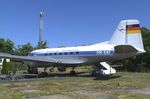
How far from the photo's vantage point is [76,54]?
3675cm

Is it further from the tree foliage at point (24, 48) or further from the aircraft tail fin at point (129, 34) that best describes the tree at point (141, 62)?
the tree foliage at point (24, 48)

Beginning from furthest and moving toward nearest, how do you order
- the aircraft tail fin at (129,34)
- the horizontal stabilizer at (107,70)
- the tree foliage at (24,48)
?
1. the tree foliage at (24,48)
2. the aircraft tail fin at (129,34)
3. the horizontal stabilizer at (107,70)

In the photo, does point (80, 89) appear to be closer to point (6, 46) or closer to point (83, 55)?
point (83, 55)

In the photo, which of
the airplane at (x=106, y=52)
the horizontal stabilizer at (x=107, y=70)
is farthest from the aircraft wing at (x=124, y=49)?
the horizontal stabilizer at (x=107, y=70)

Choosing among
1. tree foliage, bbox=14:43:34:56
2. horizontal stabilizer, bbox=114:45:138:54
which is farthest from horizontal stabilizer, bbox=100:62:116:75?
tree foliage, bbox=14:43:34:56

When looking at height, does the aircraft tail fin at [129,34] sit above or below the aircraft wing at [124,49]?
above

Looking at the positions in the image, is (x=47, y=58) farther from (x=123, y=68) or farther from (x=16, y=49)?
(x=16, y=49)

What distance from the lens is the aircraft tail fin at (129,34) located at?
Answer: 112 feet

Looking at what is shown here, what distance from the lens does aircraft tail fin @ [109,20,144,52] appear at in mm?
34219

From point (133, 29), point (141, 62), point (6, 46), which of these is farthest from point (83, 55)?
point (6, 46)

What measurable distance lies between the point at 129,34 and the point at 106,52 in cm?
308

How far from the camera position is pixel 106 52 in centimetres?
3409

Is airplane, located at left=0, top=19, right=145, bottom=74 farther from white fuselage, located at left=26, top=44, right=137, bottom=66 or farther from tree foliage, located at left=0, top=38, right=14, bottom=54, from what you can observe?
tree foliage, located at left=0, top=38, right=14, bottom=54

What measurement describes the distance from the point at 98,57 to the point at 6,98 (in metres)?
19.8
